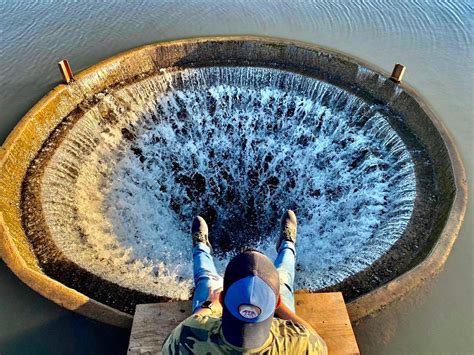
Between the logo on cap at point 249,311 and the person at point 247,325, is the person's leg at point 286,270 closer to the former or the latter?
the person at point 247,325

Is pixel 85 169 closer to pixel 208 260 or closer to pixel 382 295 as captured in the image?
pixel 208 260

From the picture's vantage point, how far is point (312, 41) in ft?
30.8

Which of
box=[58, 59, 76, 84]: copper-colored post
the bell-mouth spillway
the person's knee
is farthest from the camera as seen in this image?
box=[58, 59, 76, 84]: copper-colored post

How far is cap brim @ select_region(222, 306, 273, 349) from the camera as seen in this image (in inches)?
80.7

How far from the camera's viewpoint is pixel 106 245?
6254mm

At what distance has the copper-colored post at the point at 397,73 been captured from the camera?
776 centimetres

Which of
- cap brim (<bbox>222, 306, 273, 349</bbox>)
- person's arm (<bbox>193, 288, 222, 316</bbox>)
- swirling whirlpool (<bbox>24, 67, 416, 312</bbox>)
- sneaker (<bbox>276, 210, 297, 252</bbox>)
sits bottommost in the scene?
swirling whirlpool (<bbox>24, 67, 416, 312</bbox>)

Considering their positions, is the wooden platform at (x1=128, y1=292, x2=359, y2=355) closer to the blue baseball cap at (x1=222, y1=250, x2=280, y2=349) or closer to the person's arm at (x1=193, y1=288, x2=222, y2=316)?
the person's arm at (x1=193, y1=288, x2=222, y2=316)

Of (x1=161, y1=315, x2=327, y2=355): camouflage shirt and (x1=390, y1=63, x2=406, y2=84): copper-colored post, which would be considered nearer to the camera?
(x1=161, y1=315, x2=327, y2=355): camouflage shirt

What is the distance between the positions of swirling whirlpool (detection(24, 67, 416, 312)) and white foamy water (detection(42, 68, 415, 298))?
0.08 feet

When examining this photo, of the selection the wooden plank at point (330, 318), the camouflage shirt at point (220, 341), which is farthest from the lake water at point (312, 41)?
the camouflage shirt at point (220, 341)

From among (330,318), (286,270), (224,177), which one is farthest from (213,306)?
(224,177)

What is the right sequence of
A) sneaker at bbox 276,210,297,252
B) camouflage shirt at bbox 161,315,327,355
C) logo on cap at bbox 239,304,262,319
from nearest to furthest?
1. logo on cap at bbox 239,304,262,319
2. camouflage shirt at bbox 161,315,327,355
3. sneaker at bbox 276,210,297,252

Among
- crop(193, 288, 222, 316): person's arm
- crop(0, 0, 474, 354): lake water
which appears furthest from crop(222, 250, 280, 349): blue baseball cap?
crop(0, 0, 474, 354): lake water
